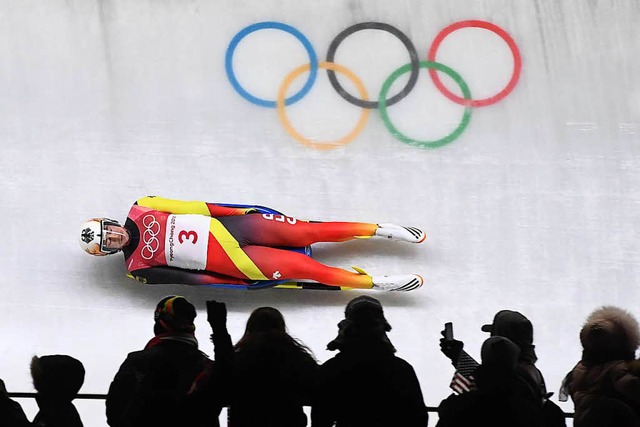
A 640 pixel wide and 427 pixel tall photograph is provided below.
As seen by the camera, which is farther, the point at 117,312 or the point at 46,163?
the point at 46,163

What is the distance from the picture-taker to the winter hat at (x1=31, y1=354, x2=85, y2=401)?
3295 millimetres

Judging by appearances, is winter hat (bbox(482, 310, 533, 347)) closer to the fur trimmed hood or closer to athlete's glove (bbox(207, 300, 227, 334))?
the fur trimmed hood

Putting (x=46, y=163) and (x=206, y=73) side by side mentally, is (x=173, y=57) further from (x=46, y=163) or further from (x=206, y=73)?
(x=46, y=163)

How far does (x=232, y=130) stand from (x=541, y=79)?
2084 millimetres

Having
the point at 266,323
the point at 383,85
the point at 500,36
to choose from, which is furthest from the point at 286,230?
the point at 266,323

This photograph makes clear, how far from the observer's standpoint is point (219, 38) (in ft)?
22.5

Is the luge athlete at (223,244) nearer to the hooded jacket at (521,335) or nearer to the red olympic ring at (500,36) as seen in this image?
the red olympic ring at (500,36)

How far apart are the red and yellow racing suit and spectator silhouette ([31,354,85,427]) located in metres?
2.44

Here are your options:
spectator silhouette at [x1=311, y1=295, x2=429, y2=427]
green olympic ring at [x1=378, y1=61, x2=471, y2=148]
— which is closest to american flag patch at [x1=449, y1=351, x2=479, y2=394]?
spectator silhouette at [x1=311, y1=295, x2=429, y2=427]

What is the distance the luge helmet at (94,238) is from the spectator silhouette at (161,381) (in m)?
2.37

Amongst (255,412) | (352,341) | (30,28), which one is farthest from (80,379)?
(30,28)

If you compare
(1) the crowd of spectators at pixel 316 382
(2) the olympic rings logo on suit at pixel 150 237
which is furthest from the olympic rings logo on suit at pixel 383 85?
(1) the crowd of spectators at pixel 316 382

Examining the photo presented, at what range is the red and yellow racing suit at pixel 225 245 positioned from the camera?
573 cm

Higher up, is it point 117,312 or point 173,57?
point 173,57
